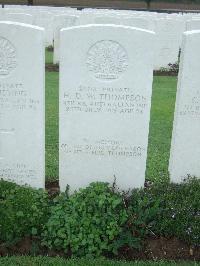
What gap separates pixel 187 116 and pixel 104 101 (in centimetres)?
93

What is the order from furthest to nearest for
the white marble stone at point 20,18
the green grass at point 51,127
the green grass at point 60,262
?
the white marble stone at point 20,18 < the green grass at point 51,127 < the green grass at point 60,262

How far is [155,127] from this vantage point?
8.29 m

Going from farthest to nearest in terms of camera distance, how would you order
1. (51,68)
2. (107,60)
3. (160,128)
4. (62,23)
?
(62,23) < (51,68) < (160,128) < (107,60)

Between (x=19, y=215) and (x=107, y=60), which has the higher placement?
(x=107, y=60)

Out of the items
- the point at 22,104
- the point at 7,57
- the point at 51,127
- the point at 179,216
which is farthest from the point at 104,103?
the point at 51,127

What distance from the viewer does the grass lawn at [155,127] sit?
20.4 ft

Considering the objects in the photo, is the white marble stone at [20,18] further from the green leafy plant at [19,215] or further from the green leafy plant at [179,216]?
the green leafy plant at [179,216]

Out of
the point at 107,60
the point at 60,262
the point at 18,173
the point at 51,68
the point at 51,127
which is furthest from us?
the point at 51,68

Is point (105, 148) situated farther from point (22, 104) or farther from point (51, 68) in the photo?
point (51, 68)

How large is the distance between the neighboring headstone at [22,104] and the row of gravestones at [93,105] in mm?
10

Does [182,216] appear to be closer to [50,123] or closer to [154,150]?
[154,150]

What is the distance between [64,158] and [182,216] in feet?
4.71

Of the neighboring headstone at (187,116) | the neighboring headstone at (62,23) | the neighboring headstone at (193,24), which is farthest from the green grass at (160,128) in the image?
the neighboring headstone at (62,23)

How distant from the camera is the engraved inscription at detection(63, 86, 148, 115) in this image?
4.68 m
